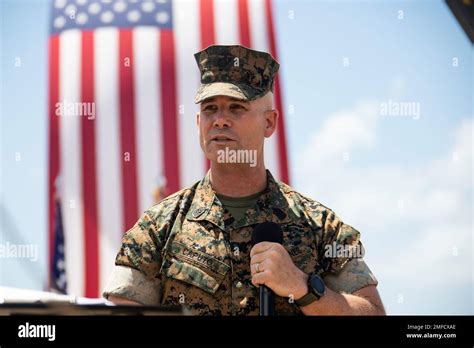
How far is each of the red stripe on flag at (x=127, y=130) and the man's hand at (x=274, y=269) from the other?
157 inches

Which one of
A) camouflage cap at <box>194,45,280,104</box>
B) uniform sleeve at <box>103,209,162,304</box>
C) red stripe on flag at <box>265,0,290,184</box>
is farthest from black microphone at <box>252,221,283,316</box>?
red stripe on flag at <box>265,0,290,184</box>

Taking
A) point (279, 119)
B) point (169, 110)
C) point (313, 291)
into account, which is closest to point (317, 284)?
point (313, 291)

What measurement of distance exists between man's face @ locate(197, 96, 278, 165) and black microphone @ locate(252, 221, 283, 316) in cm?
52

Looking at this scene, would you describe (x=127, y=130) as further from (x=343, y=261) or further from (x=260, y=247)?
(x=260, y=247)

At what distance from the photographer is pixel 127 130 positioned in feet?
25.5

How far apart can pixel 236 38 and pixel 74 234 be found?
7.83 ft

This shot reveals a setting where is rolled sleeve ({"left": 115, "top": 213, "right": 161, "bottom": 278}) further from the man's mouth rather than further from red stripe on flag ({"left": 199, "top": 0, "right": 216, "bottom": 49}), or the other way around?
red stripe on flag ({"left": 199, "top": 0, "right": 216, "bottom": 49})

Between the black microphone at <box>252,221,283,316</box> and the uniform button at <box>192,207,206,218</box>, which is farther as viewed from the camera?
the uniform button at <box>192,207,206,218</box>

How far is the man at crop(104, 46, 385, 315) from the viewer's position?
3.88 m

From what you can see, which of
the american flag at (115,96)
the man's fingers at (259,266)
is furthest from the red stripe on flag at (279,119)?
the man's fingers at (259,266)

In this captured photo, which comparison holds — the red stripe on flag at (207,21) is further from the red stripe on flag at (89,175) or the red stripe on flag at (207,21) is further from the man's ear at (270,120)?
the man's ear at (270,120)

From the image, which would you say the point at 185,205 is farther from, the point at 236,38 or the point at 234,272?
the point at 236,38

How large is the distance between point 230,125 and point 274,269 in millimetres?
807

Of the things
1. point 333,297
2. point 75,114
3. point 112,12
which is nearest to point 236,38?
point 112,12
